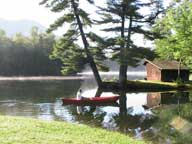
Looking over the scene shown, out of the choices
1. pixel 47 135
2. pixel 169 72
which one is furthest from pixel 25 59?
pixel 47 135

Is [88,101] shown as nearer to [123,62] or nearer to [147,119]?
[147,119]

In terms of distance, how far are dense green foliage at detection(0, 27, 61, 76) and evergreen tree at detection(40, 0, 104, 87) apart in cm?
7158

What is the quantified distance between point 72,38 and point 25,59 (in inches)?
2939

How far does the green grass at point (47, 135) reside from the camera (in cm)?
1641

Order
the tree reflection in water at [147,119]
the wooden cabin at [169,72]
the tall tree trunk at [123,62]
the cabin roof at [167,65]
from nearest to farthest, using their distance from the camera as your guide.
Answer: the tree reflection in water at [147,119]
the tall tree trunk at [123,62]
the wooden cabin at [169,72]
the cabin roof at [167,65]

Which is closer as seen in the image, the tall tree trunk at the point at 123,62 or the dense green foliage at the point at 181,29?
the dense green foliage at the point at 181,29

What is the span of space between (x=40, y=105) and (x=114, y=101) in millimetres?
7293

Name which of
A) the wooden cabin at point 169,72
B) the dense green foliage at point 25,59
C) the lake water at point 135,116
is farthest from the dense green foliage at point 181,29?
the dense green foliage at point 25,59

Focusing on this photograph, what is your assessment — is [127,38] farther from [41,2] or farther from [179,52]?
[179,52]

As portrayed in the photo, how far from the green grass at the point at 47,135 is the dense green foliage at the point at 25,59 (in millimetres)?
112240

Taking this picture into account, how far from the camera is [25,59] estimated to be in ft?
440

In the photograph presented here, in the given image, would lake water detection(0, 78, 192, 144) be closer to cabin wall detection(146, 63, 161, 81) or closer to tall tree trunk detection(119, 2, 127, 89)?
tall tree trunk detection(119, 2, 127, 89)

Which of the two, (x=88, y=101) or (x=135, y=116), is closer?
(x=135, y=116)

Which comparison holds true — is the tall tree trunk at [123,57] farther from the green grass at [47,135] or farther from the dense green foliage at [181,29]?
the green grass at [47,135]
